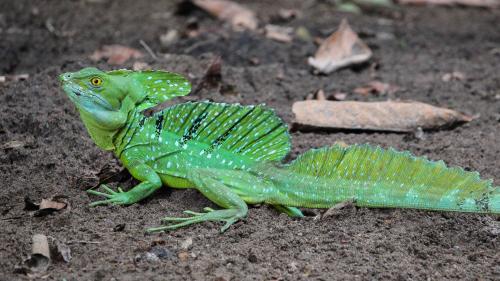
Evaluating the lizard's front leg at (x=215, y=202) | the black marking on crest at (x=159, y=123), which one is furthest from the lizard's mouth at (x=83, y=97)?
the lizard's front leg at (x=215, y=202)

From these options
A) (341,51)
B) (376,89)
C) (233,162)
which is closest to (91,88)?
(233,162)

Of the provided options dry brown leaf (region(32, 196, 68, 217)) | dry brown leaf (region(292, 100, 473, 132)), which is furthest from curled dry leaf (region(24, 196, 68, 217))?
dry brown leaf (region(292, 100, 473, 132))

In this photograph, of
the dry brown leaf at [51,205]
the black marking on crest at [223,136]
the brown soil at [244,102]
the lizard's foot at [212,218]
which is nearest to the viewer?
the brown soil at [244,102]

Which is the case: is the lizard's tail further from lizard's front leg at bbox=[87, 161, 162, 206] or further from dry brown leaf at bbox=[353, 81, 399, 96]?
dry brown leaf at bbox=[353, 81, 399, 96]

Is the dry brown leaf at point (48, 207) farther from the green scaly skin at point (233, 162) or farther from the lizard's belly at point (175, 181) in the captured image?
the lizard's belly at point (175, 181)

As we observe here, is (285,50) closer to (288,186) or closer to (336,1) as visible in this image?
(336,1)

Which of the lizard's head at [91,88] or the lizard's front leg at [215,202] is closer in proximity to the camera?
the lizard's front leg at [215,202]

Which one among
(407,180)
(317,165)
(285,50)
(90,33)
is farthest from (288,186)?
(90,33)
